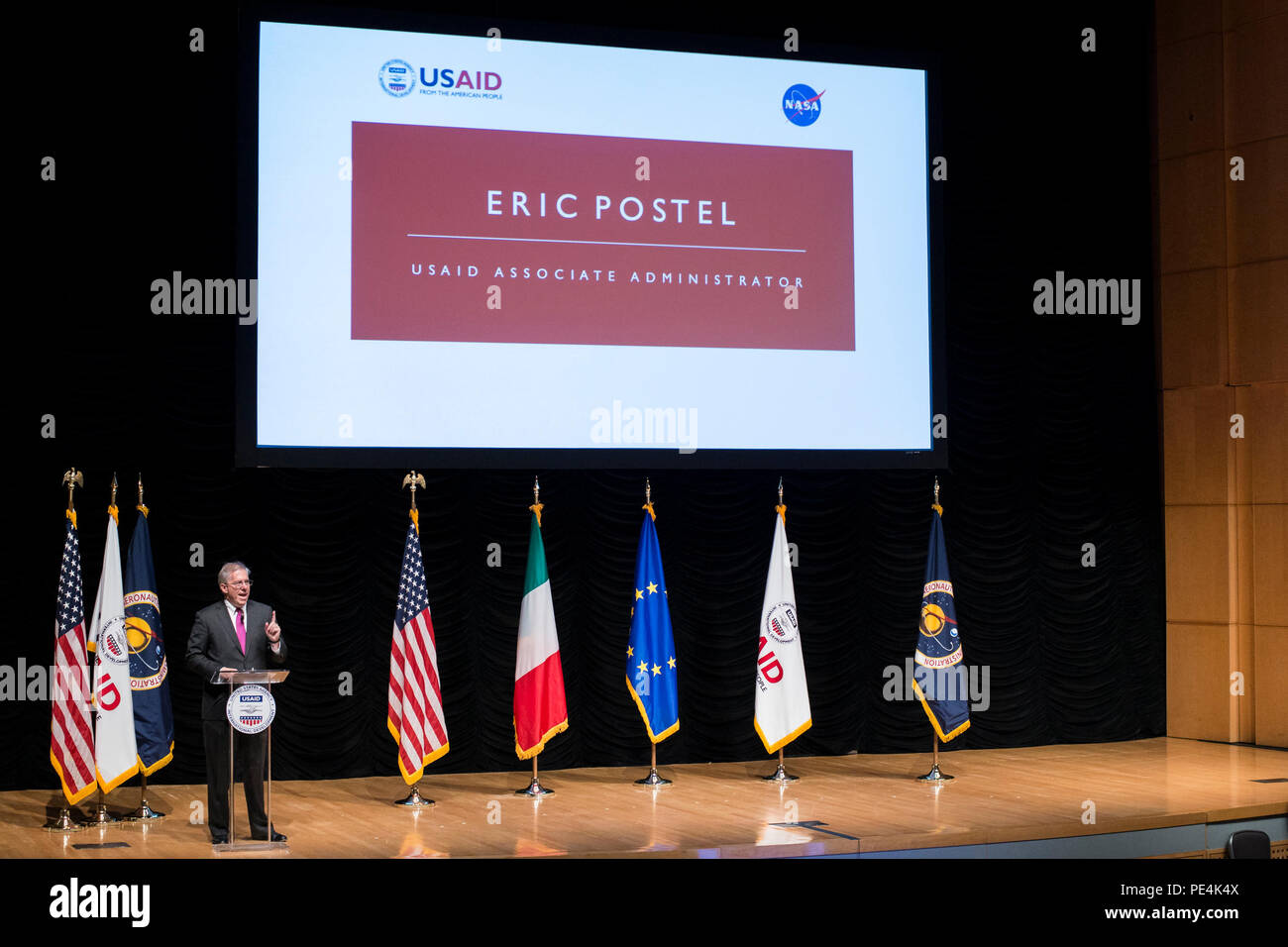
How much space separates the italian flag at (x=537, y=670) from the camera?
8586 mm

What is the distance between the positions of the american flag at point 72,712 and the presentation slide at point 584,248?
146 cm

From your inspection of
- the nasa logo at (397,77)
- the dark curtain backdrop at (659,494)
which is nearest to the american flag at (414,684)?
the dark curtain backdrop at (659,494)

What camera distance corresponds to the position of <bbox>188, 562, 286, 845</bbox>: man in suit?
271 inches

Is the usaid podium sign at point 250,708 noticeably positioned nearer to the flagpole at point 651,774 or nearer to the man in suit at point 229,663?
the man in suit at point 229,663

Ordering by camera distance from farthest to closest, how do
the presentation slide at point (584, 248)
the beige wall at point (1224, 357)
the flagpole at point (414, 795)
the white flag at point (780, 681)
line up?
the beige wall at point (1224, 357) → the white flag at point (780, 681) → the presentation slide at point (584, 248) → the flagpole at point (414, 795)

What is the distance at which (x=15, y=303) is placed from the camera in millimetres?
8555

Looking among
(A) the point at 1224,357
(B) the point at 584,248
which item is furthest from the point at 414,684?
(A) the point at 1224,357

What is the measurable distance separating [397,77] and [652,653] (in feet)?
12.1

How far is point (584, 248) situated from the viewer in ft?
29.5

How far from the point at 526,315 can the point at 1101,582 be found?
4.84m

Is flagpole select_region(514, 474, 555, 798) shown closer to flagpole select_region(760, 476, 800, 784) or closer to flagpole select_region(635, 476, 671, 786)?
flagpole select_region(635, 476, 671, 786)

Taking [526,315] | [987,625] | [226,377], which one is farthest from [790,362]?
[226,377]

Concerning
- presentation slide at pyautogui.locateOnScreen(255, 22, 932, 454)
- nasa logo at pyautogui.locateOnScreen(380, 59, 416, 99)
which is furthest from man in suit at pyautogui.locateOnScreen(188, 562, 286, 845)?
nasa logo at pyautogui.locateOnScreen(380, 59, 416, 99)

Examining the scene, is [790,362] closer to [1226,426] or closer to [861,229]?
[861,229]
